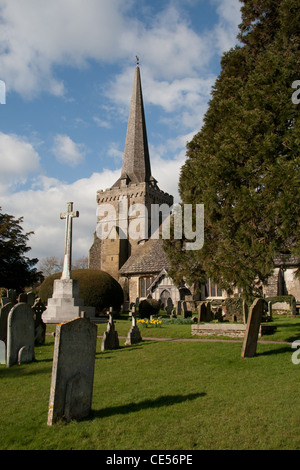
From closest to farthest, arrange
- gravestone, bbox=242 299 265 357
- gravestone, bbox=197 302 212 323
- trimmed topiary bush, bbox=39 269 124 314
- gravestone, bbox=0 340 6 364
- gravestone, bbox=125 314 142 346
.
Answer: gravestone, bbox=242 299 265 357
gravestone, bbox=0 340 6 364
gravestone, bbox=125 314 142 346
gravestone, bbox=197 302 212 323
trimmed topiary bush, bbox=39 269 124 314

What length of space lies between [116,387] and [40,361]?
10.8ft

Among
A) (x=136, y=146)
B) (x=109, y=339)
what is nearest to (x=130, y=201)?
(x=136, y=146)

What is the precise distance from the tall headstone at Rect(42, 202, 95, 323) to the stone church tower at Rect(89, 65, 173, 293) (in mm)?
30955

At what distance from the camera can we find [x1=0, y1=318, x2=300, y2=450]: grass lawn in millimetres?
3949

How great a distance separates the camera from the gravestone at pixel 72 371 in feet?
14.6

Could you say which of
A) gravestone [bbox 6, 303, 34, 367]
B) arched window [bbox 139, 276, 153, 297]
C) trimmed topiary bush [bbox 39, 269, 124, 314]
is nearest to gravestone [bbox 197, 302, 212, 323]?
gravestone [bbox 6, 303, 34, 367]

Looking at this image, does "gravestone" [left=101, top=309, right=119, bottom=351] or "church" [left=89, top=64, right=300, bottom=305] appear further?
"church" [left=89, top=64, right=300, bottom=305]

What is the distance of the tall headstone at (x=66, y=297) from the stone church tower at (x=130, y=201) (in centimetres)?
3096

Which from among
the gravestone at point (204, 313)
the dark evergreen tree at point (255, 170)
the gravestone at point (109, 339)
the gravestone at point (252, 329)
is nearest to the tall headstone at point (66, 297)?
the gravestone at point (204, 313)

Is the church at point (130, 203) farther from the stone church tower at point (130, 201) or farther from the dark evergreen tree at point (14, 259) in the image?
the dark evergreen tree at point (14, 259)

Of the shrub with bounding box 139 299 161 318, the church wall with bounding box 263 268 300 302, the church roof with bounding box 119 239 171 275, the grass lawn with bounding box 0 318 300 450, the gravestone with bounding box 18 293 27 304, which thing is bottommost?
the grass lawn with bounding box 0 318 300 450

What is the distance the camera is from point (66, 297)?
17250 mm

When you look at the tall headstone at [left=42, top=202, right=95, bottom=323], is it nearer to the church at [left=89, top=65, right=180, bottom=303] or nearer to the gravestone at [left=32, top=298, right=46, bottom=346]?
the gravestone at [left=32, top=298, right=46, bottom=346]

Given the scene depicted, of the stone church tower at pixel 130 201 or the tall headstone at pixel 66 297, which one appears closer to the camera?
the tall headstone at pixel 66 297
